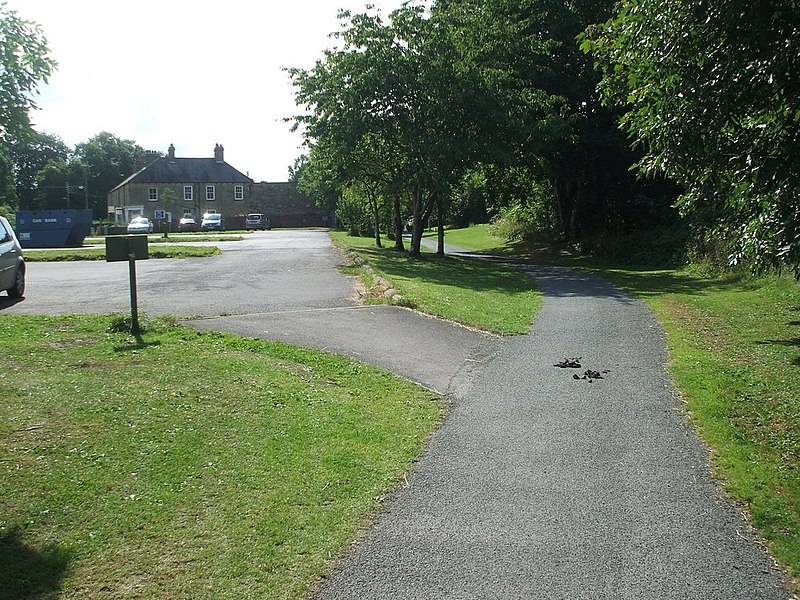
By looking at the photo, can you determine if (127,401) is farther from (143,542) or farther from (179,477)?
(143,542)

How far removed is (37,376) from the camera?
761 centimetres

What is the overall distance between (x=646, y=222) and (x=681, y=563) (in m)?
31.7

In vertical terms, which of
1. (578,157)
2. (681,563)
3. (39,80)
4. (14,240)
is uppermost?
(578,157)

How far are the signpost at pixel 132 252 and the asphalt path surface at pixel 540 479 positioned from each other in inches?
57.2

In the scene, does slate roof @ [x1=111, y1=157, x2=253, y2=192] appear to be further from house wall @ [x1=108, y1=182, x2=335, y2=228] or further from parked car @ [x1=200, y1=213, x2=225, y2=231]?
parked car @ [x1=200, y1=213, x2=225, y2=231]

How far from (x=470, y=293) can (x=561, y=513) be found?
530 inches

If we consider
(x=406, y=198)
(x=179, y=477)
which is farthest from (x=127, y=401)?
(x=406, y=198)

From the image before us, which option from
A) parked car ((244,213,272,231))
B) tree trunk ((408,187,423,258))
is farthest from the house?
tree trunk ((408,187,423,258))

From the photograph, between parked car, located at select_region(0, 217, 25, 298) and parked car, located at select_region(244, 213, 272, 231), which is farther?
parked car, located at select_region(244, 213, 272, 231)

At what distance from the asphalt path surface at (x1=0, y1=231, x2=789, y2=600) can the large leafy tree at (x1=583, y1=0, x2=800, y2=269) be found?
234cm

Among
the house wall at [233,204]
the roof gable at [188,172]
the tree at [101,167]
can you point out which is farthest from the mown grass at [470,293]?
the tree at [101,167]

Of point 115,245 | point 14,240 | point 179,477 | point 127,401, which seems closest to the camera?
point 179,477

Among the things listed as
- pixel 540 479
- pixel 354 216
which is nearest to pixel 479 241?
pixel 354 216

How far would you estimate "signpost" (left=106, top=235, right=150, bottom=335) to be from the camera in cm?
1034
